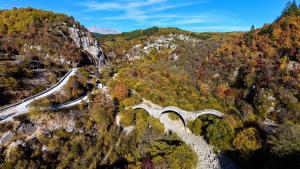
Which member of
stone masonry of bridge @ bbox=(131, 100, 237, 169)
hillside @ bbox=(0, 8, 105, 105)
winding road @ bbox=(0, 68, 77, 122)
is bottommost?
stone masonry of bridge @ bbox=(131, 100, 237, 169)

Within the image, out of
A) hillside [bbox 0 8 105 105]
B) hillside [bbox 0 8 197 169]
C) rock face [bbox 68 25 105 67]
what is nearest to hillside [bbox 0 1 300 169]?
hillside [bbox 0 8 197 169]

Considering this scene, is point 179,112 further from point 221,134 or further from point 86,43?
point 86,43

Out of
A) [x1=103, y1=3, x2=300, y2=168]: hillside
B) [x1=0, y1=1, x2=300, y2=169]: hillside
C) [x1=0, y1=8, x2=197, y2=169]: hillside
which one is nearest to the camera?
[x1=0, y1=8, x2=197, y2=169]: hillside

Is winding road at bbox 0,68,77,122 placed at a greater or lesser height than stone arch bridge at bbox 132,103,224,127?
greater

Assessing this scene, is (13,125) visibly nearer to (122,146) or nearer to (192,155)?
(122,146)

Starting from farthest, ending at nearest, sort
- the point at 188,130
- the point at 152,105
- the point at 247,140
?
the point at 152,105
the point at 188,130
the point at 247,140

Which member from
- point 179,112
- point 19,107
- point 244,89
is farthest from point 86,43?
point 244,89

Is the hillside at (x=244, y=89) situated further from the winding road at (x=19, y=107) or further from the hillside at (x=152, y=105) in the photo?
the winding road at (x=19, y=107)

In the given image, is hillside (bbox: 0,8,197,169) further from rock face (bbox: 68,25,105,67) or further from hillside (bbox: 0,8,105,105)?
rock face (bbox: 68,25,105,67)
